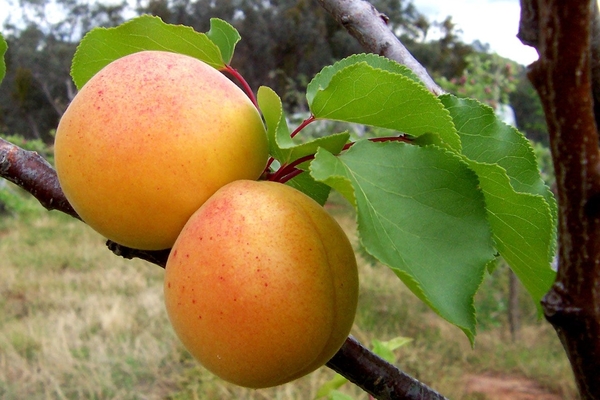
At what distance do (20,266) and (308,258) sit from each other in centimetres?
479

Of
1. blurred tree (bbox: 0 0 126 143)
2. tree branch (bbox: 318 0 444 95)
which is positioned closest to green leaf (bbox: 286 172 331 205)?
tree branch (bbox: 318 0 444 95)

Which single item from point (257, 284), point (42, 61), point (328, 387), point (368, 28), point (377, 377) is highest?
point (368, 28)

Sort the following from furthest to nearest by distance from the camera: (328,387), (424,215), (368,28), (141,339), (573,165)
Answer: (141,339) < (328,387) < (368,28) < (424,215) < (573,165)

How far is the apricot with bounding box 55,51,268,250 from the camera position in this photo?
0.39 meters

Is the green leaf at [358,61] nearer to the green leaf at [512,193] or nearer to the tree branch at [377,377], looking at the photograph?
the green leaf at [512,193]

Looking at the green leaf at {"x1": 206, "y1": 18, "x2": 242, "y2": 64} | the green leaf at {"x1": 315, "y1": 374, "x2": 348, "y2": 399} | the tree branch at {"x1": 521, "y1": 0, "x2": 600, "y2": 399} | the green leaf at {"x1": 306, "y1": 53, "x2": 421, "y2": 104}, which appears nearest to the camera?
the tree branch at {"x1": 521, "y1": 0, "x2": 600, "y2": 399}

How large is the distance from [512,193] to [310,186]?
0.20 m

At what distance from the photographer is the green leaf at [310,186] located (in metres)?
0.51

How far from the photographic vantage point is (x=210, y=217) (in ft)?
1.26

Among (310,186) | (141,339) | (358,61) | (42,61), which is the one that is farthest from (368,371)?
(42,61)

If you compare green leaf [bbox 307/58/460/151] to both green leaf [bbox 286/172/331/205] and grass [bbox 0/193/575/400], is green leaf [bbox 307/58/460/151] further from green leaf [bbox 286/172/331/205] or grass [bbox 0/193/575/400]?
grass [bbox 0/193/575/400]

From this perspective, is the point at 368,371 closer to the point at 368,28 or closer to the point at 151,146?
the point at 151,146

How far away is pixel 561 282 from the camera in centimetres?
28

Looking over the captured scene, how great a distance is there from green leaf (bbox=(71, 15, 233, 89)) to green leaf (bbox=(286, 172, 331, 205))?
140 millimetres
